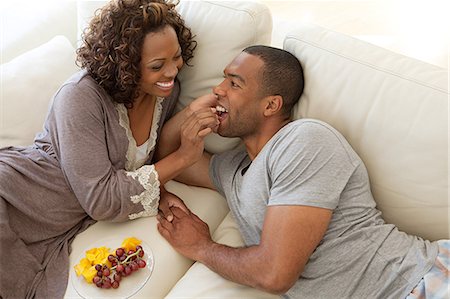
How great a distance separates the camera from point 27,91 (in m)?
1.74

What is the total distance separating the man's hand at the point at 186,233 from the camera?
1.56m

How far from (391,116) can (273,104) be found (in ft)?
1.19

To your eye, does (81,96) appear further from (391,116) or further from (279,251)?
(391,116)

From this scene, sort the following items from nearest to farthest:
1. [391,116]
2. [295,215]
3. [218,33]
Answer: [295,215]
[391,116]
[218,33]

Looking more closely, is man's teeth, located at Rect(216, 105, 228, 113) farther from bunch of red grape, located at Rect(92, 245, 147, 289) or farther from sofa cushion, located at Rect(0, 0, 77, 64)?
sofa cushion, located at Rect(0, 0, 77, 64)

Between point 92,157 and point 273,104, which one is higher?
point 273,104

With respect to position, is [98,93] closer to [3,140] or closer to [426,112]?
[3,140]

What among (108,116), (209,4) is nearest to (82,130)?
(108,116)

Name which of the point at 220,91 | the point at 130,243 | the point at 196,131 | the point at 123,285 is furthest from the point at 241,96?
the point at 123,285

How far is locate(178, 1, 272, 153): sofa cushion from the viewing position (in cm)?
168

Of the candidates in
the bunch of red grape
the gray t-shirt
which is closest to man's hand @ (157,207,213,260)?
the bunch of red grape

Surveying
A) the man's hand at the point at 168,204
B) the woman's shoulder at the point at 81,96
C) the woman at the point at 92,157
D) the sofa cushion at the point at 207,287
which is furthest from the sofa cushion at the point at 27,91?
the sofa cushion at the point at 207,287

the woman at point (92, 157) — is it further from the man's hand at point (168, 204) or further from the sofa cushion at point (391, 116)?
the sofa cushion at point (391, 116)

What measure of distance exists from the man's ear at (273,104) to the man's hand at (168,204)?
1.43 ft
